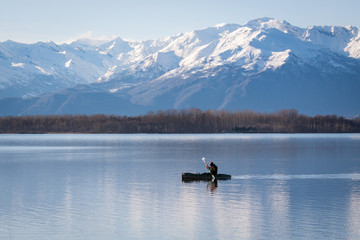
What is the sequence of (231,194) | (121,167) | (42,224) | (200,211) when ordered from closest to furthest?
(42,224) → (200,211) → (231,194) → (121,167)

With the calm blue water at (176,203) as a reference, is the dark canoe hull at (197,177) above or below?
above

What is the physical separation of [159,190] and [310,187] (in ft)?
45.4

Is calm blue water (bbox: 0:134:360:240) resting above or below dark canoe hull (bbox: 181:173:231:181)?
below

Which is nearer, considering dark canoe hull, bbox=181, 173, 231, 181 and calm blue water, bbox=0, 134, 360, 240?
calm blue water, bbox=0, 134, 360, 240

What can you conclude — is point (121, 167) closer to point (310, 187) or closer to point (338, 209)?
point (310, 187)

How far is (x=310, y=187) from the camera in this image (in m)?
54.9

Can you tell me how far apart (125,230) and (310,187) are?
77.9ft

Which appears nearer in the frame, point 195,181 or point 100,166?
point 195,181

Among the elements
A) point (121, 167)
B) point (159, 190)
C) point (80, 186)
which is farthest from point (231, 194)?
point (121, 167)

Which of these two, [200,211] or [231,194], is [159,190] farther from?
[200,211]

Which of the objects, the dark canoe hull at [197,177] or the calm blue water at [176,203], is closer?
the calm blue water at [176,203]

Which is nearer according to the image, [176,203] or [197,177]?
[176,203]

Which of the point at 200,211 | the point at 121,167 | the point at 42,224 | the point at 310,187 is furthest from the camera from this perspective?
the point at 121,167

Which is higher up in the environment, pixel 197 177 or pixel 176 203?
pixel 197 177
